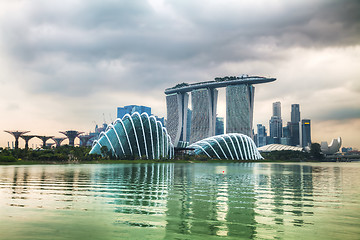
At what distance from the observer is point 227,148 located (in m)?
140

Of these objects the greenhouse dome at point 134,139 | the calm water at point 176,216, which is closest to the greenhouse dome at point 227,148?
the greenhouse dome at point 134,139

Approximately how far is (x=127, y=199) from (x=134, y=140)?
305 ft

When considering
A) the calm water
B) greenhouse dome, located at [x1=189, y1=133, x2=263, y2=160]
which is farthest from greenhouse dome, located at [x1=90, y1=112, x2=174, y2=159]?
the calm water

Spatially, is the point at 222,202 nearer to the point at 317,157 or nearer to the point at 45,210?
the point at 45,210

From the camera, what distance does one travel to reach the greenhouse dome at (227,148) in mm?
138750

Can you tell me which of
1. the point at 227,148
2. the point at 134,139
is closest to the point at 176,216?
the point at 134,139

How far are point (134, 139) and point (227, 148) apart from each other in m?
47.7

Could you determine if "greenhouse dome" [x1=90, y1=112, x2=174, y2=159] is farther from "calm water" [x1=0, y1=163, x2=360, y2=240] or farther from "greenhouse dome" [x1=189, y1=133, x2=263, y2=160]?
"calm water" [x1=0, y1=163, x2=360, y2=240]

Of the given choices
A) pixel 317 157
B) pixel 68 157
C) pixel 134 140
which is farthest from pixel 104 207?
pixel 317 157

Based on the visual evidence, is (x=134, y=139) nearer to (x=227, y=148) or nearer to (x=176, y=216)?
(x=227, y=148)

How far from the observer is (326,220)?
14922mm

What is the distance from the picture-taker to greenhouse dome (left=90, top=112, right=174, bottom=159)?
110375mm

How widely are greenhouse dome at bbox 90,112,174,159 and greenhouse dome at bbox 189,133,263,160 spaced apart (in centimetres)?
2622

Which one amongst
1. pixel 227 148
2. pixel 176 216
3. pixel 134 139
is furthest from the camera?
pixel 227 148
